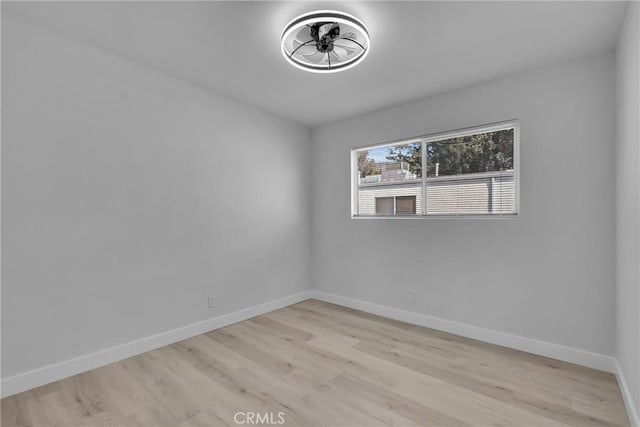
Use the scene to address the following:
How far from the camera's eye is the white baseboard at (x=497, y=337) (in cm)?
242

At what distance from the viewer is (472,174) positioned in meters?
3.08

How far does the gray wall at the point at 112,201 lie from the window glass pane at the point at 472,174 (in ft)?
6.87

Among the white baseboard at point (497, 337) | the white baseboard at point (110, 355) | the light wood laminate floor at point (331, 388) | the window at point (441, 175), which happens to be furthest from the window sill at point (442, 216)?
the white baseboard at point (110, 355)

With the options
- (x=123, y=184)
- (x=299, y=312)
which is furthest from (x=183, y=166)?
(x=299, y=312)

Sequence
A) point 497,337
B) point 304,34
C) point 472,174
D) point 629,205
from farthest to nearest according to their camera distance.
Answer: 1. point 472,174
2. point 497,337
3. point 304,34
4. point 629,205

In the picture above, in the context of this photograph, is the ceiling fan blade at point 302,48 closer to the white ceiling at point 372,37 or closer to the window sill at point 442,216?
the white ceiling at point 372,37

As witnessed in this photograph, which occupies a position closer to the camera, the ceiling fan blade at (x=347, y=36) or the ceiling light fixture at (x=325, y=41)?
the ceiling light fixture at (x=325, y=41)

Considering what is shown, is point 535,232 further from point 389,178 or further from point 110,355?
point 110,355

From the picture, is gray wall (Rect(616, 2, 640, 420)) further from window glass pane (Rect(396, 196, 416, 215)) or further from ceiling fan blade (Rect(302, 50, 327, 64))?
ceiling fan blade (Rect(302, 50, 327, 64))

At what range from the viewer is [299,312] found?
12.6 feet

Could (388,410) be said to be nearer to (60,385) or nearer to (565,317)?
(565,317)

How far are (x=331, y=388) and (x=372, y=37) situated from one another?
2.57 metres

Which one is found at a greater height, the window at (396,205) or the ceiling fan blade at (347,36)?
the ceiling fan blade at (347,36)

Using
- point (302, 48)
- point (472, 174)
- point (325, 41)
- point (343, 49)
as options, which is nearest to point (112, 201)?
point (302, 48)
